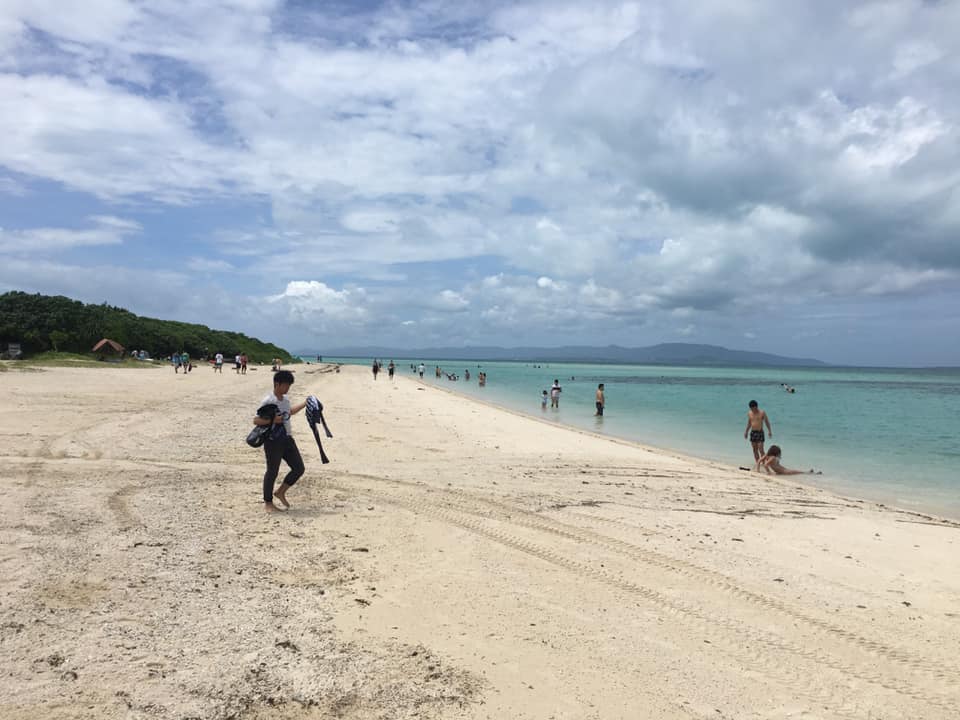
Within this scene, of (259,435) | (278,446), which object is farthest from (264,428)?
(278,446)

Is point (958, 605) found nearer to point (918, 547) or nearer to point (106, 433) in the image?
point (918, 547)

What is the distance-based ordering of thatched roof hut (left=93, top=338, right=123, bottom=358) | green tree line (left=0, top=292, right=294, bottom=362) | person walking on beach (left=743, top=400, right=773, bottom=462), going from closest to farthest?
person walking on beach (left=743, top=400, right=773, bottom=462)
green tree line (left=0, top=292, right=294, bottom=362)
thatched roof hut (left=93, top=338, right=123, bottom=358)

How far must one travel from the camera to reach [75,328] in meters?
55.8

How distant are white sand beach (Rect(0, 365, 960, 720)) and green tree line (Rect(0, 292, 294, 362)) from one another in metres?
49.9

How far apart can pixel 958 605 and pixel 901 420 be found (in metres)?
30.9

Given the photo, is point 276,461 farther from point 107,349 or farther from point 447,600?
point 107,349

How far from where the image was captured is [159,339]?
68.3m

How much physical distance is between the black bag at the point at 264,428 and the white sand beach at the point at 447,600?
2.92 feet

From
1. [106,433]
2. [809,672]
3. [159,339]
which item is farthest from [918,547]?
[159,339]

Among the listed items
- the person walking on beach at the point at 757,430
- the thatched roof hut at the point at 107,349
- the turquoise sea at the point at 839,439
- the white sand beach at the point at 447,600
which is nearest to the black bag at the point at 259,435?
the white sand beach at the point at 447,600

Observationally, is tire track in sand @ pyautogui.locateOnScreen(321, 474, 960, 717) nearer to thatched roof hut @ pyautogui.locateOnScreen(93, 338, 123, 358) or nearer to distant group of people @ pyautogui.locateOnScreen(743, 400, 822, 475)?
distant group of people @ pyautogui.locateOnScreen(743, 400, 822, 475)

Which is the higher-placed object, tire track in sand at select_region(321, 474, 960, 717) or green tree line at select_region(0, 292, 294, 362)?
green tree line at select_region(0, 292, 294, 362)

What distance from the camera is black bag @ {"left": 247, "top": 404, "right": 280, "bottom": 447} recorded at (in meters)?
7.52

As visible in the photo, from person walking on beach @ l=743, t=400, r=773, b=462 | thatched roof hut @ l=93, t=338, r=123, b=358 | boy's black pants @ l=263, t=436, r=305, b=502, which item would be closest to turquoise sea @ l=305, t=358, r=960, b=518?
person walking on beach @ l=743, t=400, r=773, b=462
